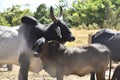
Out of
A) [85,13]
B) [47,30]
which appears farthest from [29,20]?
[85,13]

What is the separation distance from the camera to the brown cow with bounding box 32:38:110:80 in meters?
7.35

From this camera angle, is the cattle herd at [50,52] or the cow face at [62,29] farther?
the cow face at [62,29]

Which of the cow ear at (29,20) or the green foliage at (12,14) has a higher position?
the green foliage at (12,14)

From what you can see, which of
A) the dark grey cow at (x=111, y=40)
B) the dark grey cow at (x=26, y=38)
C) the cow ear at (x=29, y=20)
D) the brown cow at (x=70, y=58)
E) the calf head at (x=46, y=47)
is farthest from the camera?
the dark grey cow at (x=111, y=40)

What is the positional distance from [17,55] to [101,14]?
32507mm

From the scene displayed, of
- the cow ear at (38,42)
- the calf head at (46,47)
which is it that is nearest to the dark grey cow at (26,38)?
the calf head at (46,47)

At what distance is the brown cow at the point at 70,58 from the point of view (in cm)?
735

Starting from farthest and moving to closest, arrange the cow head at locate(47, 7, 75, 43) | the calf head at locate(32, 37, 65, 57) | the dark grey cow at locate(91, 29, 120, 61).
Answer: the dark grey cow at locate(91, 29, 120, 61) < the cow head at locate(47, 7, 75, 43) < the calf head at locate(32, 37, 65, 57)

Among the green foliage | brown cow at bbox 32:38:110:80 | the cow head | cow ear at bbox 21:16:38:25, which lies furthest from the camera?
the green foliage

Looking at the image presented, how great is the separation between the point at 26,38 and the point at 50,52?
788 mm

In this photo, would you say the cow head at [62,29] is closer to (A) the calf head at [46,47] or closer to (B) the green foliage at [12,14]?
(A) the calf head at [46,47]

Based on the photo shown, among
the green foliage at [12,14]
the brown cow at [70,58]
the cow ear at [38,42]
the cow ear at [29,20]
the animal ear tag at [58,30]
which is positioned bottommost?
the brown cow at [70,58]

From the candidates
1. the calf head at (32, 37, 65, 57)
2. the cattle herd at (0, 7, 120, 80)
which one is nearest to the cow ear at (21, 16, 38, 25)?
the cattle herd at (0, 7, 120, 80)

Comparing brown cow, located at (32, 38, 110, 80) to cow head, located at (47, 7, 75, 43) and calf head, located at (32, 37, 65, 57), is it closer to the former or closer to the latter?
calf head, located at (32, 37, 65, 57)
